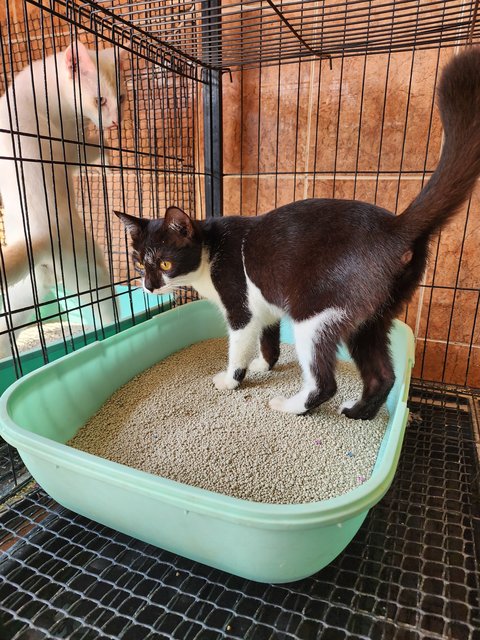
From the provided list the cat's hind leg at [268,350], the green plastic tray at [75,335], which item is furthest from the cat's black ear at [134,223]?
the cat's hind leg at [268,350]

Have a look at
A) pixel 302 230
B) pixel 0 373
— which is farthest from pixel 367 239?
pixel 0 373

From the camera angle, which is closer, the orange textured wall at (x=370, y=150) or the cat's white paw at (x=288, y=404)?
the cat's white paw at (x=288, y=404)

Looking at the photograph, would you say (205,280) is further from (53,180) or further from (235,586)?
(235,586)

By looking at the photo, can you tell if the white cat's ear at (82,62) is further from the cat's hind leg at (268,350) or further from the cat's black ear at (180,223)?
the cat's hind leg at (268,350)

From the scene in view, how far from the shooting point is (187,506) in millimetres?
616

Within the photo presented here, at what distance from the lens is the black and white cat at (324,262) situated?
0.79 metres

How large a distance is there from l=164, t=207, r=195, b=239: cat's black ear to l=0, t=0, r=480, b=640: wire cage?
32cm

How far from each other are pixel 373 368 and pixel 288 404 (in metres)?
0.25

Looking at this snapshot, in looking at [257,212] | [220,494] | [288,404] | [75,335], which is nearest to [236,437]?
[288,404]

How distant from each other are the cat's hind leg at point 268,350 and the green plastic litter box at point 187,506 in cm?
47

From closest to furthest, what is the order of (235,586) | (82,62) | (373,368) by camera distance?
(235,586), (373,368), (82,62)

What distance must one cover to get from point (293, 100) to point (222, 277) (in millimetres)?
1042

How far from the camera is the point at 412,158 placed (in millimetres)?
1641

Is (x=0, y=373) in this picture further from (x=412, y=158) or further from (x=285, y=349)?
(x=412, y=158)
